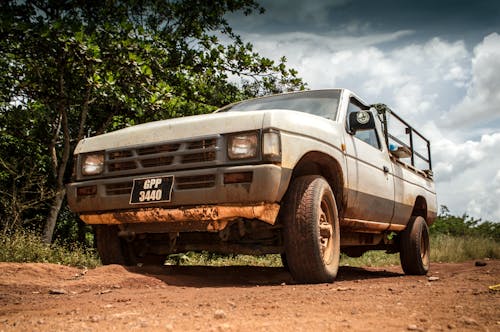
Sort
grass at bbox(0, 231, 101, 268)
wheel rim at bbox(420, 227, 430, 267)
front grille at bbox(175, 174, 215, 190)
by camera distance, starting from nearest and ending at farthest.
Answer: front grille at bbox(175, 174, 215, 190)
grass at bbox(0, 231, 101, 268)
wheel rim at bbox(420, 227, 430, 267)

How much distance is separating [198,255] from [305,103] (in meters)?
5.31

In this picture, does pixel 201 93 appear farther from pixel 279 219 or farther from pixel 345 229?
pixel 279 219

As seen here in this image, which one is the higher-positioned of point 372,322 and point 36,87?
point 36,87

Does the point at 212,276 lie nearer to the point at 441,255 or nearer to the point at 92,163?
the point at 92,163

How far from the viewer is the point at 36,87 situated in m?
8.31

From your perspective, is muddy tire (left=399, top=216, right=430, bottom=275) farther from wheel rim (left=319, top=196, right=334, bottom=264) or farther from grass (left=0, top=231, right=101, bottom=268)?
grass (left=0, top=231, right=101, bottom=268)

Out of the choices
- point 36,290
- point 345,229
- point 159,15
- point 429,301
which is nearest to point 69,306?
point 36,290

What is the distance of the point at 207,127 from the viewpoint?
3.59m

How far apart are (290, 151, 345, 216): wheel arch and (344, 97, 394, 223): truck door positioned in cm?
11

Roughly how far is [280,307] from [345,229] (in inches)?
97.0

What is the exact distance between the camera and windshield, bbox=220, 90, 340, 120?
4.69m

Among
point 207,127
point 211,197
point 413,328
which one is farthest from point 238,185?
point 413,328

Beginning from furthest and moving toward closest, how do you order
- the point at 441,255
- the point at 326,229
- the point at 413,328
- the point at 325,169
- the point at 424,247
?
the point at 441,255
the point at 424,247
the point at 325,169
the point at 326,229
the point at 413,328

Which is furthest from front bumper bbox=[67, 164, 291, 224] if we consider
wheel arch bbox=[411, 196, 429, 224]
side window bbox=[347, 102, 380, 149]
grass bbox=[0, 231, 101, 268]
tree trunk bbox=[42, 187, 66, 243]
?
tree trunk bbox=[42, 187, 66, 243]
